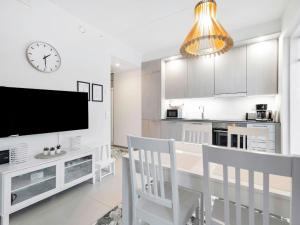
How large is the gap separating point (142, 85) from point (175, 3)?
229 centimetres

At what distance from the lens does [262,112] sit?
3104 mm

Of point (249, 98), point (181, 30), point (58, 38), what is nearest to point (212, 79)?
point (249, 98)

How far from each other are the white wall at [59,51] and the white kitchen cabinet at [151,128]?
1231 millimetres

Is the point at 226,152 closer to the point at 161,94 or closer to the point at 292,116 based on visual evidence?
the point at 292,116

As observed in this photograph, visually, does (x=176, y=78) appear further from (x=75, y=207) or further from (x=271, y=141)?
(x=75, y=207)

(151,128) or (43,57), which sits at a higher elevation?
(43,57)

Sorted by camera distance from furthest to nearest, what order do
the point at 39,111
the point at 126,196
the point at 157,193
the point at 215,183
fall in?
the point at 39,111 → the point at 126,196 → the point at 157,193 → the point at 215,183

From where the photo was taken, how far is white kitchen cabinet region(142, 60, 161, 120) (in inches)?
161

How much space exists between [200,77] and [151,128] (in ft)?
5.72

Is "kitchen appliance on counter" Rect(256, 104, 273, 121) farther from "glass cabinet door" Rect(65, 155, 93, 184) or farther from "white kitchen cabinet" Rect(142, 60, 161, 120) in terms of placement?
"glass cabinet door" Rect(65, 155, 93, 184)

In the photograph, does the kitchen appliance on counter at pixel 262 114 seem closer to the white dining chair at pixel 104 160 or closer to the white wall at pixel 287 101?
the white wall at pixel 287 101

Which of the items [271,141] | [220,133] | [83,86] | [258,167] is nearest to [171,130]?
[220,133]

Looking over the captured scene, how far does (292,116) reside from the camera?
2.53m

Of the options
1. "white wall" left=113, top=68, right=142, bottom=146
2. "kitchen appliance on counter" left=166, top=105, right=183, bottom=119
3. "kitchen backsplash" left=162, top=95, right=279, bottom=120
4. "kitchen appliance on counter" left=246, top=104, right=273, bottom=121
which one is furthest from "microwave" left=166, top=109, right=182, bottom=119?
"kitchen appliance on counter" left=246, top=104, right=273, bottom=121
